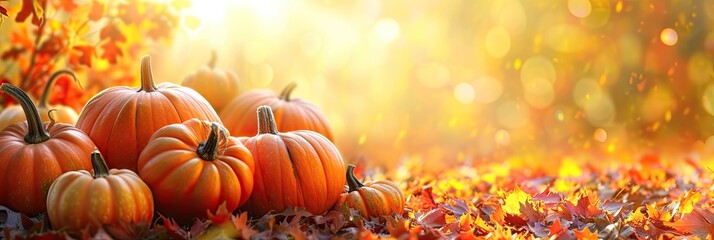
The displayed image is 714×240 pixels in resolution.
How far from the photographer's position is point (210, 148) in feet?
7.82

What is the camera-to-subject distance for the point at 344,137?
253 inches

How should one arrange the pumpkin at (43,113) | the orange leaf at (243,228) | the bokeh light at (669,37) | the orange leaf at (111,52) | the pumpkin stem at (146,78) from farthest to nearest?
1. the bokeh light at (669,37)
2. the orange leaf at (111,52)
3. the pumpkin at (43,113)
4. the pumpkin stem at (146,78)
5. the orange leaf at (243,228)

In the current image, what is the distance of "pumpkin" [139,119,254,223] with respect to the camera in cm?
234

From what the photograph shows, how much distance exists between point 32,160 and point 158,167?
1.49 feet

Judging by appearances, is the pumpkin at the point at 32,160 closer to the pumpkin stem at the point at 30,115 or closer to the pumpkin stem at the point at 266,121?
the pumpkin stem at the point at 30,115

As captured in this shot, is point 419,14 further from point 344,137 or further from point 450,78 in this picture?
point 344,137

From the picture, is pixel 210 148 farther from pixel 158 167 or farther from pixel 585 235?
pixel 585 235

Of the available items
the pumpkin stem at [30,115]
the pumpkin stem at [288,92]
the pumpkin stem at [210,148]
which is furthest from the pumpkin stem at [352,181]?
the pumpkin stem at [30,115]

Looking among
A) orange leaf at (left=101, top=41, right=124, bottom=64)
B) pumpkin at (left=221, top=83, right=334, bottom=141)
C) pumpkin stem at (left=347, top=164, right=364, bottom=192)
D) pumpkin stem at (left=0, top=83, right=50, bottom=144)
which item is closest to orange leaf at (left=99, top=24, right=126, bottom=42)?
orange leaf at (left=101, top=41, right=124, bottom=64)

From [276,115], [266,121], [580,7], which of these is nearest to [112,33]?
[276,115]

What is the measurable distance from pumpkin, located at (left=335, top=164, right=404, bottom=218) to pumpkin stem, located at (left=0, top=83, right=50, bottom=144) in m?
1.07

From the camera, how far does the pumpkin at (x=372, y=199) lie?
2704mm

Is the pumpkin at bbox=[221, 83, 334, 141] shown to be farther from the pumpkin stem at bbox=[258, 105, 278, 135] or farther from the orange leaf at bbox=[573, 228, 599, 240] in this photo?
the orange leaf at bbox=[573, 228, 599, 240]

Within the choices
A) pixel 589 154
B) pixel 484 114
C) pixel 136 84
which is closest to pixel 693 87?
pixel 589 154
